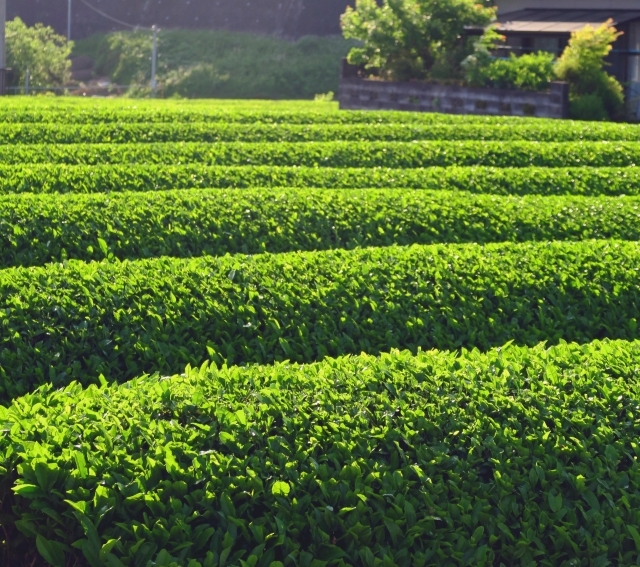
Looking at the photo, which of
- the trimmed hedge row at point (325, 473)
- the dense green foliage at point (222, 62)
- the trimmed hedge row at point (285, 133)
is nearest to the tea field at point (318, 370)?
the trimmed hedge row at point (325, 473)

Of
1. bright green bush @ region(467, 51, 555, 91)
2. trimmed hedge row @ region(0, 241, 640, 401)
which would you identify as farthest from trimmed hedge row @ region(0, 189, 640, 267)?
bright green bush @ region(467, 51, 555, 91)

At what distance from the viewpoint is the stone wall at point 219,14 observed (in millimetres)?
62969

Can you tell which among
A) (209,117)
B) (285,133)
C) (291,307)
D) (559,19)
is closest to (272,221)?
(291,307)

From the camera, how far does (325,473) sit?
4125mm

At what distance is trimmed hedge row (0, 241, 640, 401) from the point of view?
6465 mm

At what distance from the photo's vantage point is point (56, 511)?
12.9 feet

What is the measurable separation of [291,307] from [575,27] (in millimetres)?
26964

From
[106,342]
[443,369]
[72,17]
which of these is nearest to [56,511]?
[443,369]

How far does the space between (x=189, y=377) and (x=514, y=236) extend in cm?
548

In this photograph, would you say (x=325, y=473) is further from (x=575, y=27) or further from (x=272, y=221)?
(x=575, y=27)

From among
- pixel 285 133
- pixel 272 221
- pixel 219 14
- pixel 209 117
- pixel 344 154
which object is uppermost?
pixel 219 14

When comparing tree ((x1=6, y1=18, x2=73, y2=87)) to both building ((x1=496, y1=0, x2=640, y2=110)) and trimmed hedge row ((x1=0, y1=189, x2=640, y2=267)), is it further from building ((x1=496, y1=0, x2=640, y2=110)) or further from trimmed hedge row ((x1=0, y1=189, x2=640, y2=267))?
trimmed hedge row ((x1=0, y1=189, x2=640, y2=267))

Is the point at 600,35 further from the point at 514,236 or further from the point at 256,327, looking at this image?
the point at 256,327

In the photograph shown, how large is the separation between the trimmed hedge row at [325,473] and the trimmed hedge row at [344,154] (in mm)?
9632
